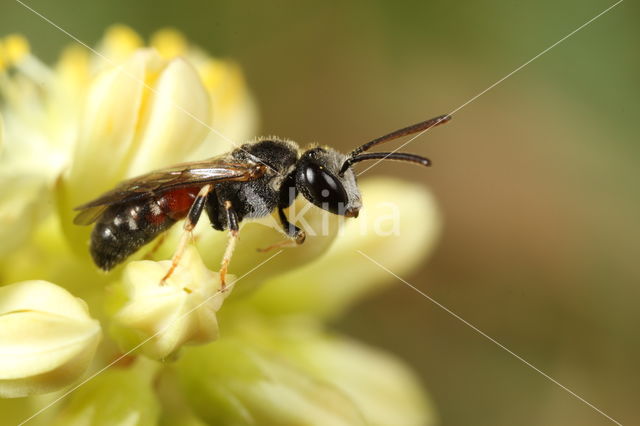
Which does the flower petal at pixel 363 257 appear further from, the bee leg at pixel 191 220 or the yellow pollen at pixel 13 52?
the yellow pollen at pixel 13 52

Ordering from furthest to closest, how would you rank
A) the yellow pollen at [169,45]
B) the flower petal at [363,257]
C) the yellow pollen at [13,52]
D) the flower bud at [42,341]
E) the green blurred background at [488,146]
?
1. the green blurred background at [488,146]
2. the yellow pollen at [169,45]
3. the yellow pollen at [13,52]
4. the flower petal at [363,257]
5. the flower bud at [42,341]

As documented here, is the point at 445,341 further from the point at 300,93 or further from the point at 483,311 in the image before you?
the point at 300,93

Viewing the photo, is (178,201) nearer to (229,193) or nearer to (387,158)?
(229,193)

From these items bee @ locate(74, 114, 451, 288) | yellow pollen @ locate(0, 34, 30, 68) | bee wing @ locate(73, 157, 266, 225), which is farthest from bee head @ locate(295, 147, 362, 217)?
yellow pollen @ locate(0, 34, 30, 68)

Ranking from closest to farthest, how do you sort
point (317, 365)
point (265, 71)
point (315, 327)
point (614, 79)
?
point (317, 365) → point (315, 327) → point (614, 79) → point (265, 71)

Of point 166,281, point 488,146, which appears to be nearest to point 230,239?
point 166,281

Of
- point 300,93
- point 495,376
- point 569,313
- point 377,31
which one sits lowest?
point 495,376

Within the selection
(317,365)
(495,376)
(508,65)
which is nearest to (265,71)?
(508,65)

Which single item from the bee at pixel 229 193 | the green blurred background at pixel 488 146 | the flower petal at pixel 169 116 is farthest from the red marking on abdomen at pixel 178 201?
the green blurred background at pixel 488 146
